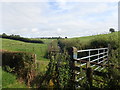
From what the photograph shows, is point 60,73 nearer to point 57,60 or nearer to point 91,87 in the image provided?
point 57,60

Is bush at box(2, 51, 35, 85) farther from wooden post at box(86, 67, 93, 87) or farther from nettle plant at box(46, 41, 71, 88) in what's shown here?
wooden post at box(86, 67, 93, 87)

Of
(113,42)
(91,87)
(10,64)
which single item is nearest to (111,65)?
(91,87)

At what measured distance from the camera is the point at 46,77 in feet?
16.7

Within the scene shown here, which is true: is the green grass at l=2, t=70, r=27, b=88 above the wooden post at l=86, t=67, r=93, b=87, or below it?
below

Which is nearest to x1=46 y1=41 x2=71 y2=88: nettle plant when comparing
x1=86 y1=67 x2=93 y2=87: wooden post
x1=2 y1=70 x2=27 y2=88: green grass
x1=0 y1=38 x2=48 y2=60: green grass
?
x1=86 y1=67 x2=93 y2=87: wooden post

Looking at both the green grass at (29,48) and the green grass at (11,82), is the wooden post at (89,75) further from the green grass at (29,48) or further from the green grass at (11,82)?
the green grass at (29,48)

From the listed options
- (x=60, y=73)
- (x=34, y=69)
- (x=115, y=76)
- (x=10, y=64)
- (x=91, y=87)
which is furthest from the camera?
(x=10, y=64)

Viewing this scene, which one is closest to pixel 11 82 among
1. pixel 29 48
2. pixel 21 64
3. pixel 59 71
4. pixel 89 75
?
pixel 21 64

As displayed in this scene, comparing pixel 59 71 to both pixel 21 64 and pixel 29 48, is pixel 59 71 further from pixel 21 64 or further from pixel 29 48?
pixel 29 48

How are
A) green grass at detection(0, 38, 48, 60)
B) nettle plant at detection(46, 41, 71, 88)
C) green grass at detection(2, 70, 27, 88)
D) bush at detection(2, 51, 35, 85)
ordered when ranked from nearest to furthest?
nettle plant at detection(46, 41, 71, 88), green grass at detection(2, 70, 27, 88), bush at detection(2, 51, 35, 85), green grass at detection(0, 38, 48, 60)

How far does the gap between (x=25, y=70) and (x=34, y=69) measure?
21.7 inches

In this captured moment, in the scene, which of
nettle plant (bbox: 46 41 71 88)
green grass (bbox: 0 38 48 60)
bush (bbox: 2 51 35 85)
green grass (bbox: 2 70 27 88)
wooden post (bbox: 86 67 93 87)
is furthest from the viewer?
green grass (bbox: 0 38 48 60)

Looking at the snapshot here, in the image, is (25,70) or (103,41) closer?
(25,70)

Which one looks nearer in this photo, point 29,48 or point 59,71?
point 59,71
